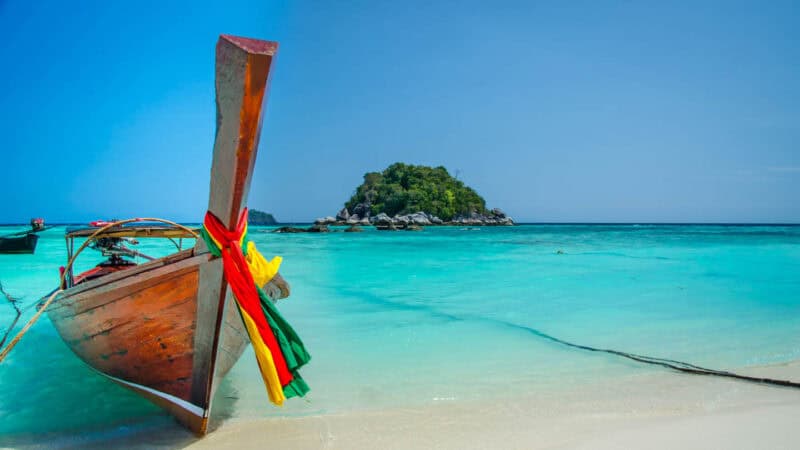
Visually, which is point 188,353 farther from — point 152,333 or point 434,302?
point 434,302

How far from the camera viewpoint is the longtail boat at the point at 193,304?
83.0 inches

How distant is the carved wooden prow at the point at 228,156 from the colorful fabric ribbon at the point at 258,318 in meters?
0.08

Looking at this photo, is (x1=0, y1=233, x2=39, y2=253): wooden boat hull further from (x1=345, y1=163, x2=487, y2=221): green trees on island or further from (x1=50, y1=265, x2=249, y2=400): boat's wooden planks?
Result: (x1=345, y1=163, x2=487, y2=221): green trees on island

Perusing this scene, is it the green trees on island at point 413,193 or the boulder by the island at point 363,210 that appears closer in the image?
the green trees on island at point 413,193

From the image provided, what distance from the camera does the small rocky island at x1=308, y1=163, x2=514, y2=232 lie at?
7175 centimetres

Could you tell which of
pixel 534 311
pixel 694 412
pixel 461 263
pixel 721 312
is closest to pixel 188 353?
pixel 694 412

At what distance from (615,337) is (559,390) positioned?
2.54 meters

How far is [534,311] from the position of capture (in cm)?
812

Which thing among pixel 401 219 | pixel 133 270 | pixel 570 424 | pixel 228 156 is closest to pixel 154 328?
pixel 133 270

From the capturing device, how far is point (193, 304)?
2752 mm

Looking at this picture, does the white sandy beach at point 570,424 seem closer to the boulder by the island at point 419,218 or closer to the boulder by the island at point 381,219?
the boulder by the island at point 381,219

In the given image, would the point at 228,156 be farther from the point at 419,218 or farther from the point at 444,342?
the point at 419,218

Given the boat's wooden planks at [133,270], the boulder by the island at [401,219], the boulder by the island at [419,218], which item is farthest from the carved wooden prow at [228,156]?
the boulder by the island at [419,218]

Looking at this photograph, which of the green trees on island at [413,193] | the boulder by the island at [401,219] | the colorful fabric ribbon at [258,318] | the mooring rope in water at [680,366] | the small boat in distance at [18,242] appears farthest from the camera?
the green trees on island at [413,193]
